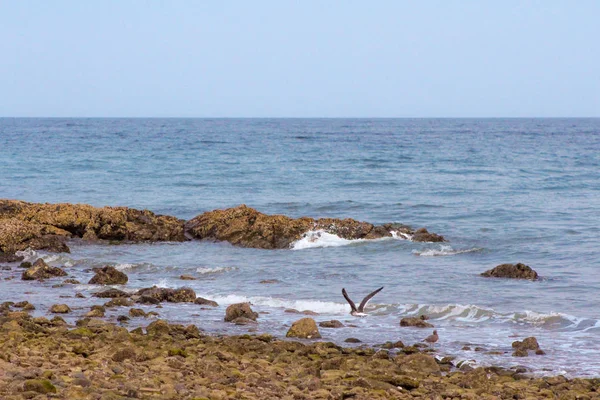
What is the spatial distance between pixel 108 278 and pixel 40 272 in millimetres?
1491

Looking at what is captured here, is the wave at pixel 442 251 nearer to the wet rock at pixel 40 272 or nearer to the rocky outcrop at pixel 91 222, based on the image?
the rocky outcrop at pixel 91 222

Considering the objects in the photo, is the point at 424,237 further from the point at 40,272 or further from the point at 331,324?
the point at 40,272

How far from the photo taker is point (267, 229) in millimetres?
20125

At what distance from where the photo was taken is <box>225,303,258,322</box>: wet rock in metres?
11.8

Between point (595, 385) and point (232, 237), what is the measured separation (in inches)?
507

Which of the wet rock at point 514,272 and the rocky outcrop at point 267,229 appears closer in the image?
the wet rock at point 514,272

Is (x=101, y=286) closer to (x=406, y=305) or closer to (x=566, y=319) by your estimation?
Answer: (x=406, y=305)

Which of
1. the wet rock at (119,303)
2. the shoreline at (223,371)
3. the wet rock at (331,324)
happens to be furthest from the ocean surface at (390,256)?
the shoreline at (223,371)

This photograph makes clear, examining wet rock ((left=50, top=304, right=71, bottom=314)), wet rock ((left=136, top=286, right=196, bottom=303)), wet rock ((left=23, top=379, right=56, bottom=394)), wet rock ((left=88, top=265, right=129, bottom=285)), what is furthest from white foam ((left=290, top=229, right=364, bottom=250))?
wet rock ((left=23, top=379, right=56, bottom=394))

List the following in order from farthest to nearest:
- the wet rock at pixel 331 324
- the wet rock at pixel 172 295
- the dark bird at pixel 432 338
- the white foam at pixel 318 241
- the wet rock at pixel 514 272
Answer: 1. the white foam at pixel 318 241
2. the wet rock at pixel 514 272
3. the wet rock at pixel 172 295
4. the wet rock at pixel 331 324
5. the dark bird at pixel 432 338

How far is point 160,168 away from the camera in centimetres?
4384

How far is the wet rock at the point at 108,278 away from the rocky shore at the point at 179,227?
510cm

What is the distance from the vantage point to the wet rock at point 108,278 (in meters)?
14.8

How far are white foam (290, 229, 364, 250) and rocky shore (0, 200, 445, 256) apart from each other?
0.40 ft
